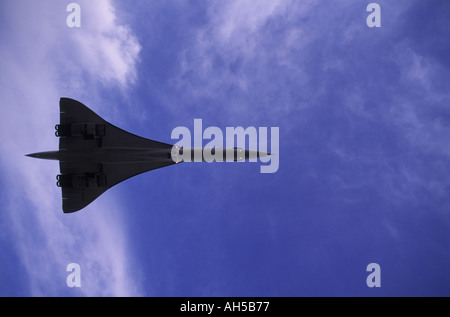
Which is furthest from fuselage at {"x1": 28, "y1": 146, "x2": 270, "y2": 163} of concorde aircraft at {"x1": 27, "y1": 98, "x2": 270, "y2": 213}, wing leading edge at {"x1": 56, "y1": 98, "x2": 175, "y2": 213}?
wing leading edge at {"x1": 56, "y1": 98, "x2": 175, "y2": 213}

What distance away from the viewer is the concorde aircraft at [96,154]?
2775 cm

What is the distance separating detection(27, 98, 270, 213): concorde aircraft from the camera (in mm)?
27750

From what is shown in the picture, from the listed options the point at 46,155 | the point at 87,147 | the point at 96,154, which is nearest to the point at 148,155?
the point at 96,154

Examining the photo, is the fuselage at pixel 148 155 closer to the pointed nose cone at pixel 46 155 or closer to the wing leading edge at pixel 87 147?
the pointed nose cone at pixel 46 155

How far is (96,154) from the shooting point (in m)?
28.3

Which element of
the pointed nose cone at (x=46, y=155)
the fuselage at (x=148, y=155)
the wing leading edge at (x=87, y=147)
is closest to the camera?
the fuselage at (x=148, y=155)

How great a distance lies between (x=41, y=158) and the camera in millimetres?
27797

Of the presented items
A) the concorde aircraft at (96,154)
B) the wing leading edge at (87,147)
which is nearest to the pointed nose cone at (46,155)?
the concorde aircraft at (96,154)

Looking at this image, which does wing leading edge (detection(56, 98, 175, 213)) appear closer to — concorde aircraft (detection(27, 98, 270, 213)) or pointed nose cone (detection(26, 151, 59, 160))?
concorde aircraft (detection(27, 98, 270, 213))

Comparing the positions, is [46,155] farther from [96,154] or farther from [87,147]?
[96,154]

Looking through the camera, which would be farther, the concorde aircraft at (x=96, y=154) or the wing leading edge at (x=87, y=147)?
the wing leading edge at (x=87, y=147)

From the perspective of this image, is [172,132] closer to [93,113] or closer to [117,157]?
[117,157]
